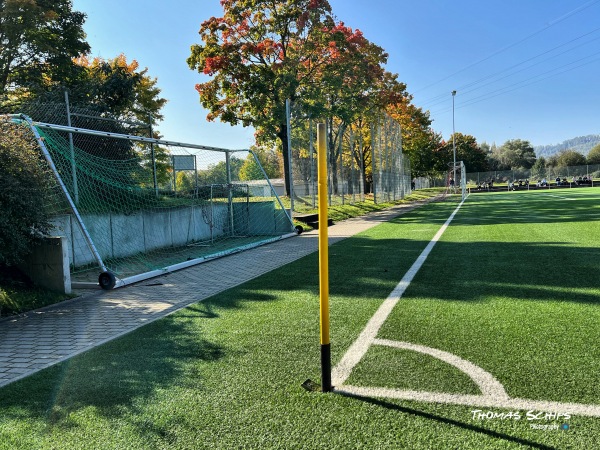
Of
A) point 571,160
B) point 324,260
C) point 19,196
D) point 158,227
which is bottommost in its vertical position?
point 158,227

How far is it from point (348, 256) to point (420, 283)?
124 inches

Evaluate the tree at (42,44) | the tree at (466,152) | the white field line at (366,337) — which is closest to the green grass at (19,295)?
the white field line at (366,337)

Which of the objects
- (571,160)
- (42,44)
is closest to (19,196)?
(42,44)

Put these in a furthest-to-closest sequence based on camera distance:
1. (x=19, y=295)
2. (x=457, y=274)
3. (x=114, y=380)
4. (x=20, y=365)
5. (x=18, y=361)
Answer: (x=457, y=274) → (x=19, y=295) → (x=18, y=361) → (x=20, y=365) → (x=114, y=380)

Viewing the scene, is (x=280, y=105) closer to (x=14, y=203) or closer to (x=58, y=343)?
(x=14, y=203)

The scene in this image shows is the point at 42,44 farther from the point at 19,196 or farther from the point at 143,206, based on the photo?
the point at 19,196

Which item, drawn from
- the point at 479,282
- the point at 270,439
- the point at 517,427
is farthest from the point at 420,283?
the point at 270,439

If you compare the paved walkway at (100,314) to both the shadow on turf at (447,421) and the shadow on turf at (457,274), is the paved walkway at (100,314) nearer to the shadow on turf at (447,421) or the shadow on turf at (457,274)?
the shadow on turf at (457,274)

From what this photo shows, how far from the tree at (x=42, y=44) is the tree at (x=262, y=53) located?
17.6ft

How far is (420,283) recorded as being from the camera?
6730 mm

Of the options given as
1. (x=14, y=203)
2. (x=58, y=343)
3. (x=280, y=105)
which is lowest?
(x=58, y=343)

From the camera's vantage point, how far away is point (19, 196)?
6.04 meters

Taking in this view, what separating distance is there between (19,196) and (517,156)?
108247 millimetres

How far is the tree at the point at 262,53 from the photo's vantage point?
20453 millimetres
